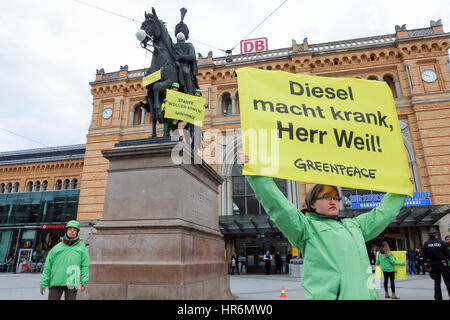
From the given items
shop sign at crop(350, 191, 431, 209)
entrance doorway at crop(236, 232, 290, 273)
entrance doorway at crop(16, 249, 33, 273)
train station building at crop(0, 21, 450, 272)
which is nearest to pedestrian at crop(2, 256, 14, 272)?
entrance doorway at crop(16, 249, 33, 273)

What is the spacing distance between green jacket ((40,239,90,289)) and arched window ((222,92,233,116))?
21647 mm

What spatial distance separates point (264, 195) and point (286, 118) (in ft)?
2.80

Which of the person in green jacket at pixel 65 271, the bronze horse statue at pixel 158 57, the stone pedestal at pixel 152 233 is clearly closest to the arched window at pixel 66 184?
the bronze horse statue at pixel 158 57

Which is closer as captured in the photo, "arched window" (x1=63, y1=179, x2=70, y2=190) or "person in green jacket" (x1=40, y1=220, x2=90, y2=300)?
"person in green jacket" (x1=40, y1=220, x2=90, y2=300)

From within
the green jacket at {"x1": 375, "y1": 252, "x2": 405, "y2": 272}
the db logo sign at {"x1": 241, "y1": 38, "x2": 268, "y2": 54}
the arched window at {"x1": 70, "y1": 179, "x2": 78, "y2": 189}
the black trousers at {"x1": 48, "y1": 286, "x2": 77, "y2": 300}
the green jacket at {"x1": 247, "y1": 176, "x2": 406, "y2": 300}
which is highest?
the db logo sign at {"x1": 241, "y1": 38, "x2": 268, "y2": 54}

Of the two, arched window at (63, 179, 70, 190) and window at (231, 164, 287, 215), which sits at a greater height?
arched window at (63, 179, 70, 190)

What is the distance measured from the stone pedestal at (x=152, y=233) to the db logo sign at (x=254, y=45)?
22.2 metres

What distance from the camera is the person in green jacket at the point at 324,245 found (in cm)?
196

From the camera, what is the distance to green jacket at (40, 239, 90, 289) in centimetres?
400

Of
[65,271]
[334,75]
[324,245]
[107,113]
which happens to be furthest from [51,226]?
[324,245]

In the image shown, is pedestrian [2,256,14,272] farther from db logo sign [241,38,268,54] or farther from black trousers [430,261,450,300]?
black trousers [430,261,450,300]

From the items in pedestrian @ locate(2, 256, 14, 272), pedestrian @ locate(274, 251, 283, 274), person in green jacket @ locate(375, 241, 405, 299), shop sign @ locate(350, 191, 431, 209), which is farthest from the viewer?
pedestrian @ locate(2, 256, 14, 272)

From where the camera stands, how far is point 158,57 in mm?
6930
